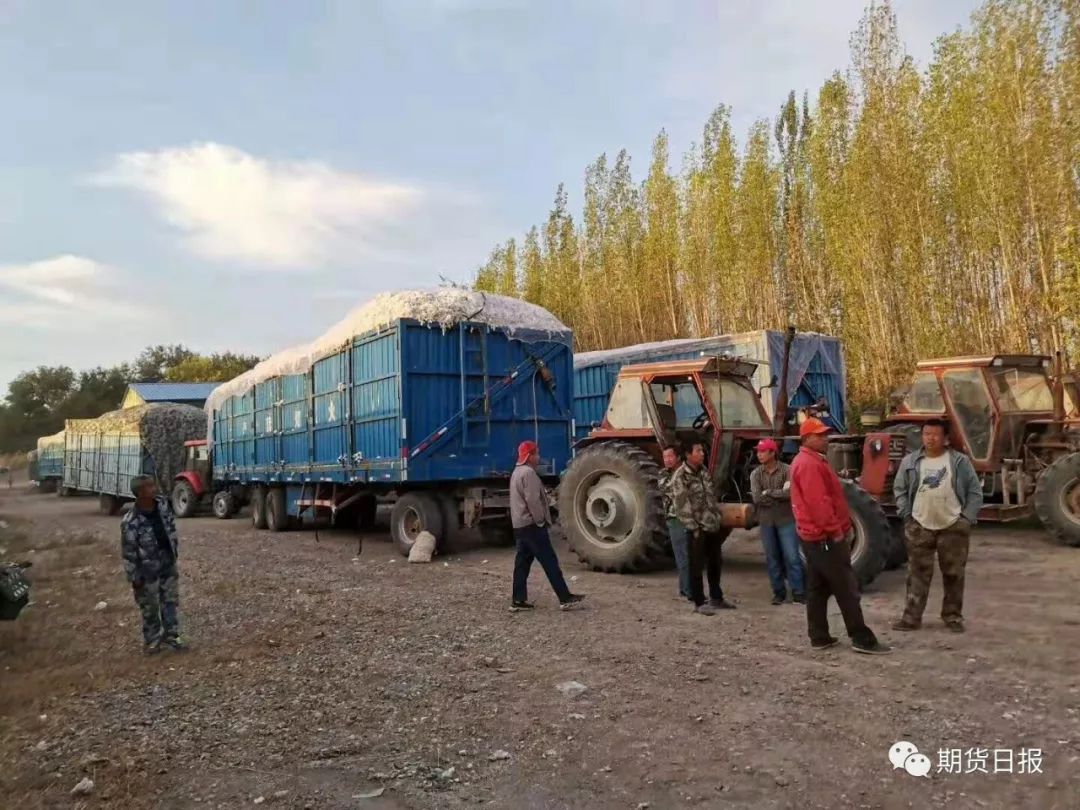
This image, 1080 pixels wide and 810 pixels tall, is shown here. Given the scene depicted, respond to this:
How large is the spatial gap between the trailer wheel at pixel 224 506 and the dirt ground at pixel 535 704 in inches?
437

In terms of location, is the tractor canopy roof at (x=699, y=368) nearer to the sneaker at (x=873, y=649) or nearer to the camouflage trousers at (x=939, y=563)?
the camouflage trousers at (x=939, y=563)

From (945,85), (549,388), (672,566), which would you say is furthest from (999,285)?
(672,566)

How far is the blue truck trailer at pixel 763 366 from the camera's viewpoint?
44.0ft

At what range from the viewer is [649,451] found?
8.53 m

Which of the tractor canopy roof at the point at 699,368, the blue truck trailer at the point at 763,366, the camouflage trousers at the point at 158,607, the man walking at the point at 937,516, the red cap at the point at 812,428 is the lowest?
the camouflage trousers at the point at 158,607

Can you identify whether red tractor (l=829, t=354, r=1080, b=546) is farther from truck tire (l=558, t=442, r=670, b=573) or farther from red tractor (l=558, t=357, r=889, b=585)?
truck tire (l=558, t=442, r=670, b=573)

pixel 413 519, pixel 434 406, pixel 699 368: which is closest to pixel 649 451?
pixel 699 368

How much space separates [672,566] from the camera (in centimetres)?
880

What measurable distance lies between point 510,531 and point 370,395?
2797mm

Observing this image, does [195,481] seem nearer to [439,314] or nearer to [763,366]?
[439,314]

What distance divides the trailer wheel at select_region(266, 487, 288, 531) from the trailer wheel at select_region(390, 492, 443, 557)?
4.68 metres

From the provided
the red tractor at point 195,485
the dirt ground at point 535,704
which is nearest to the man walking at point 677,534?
the dirt ground at point 535,704

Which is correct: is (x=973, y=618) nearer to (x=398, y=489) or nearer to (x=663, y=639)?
(x=663, y=639)

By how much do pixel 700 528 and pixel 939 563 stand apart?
180 centimetres
